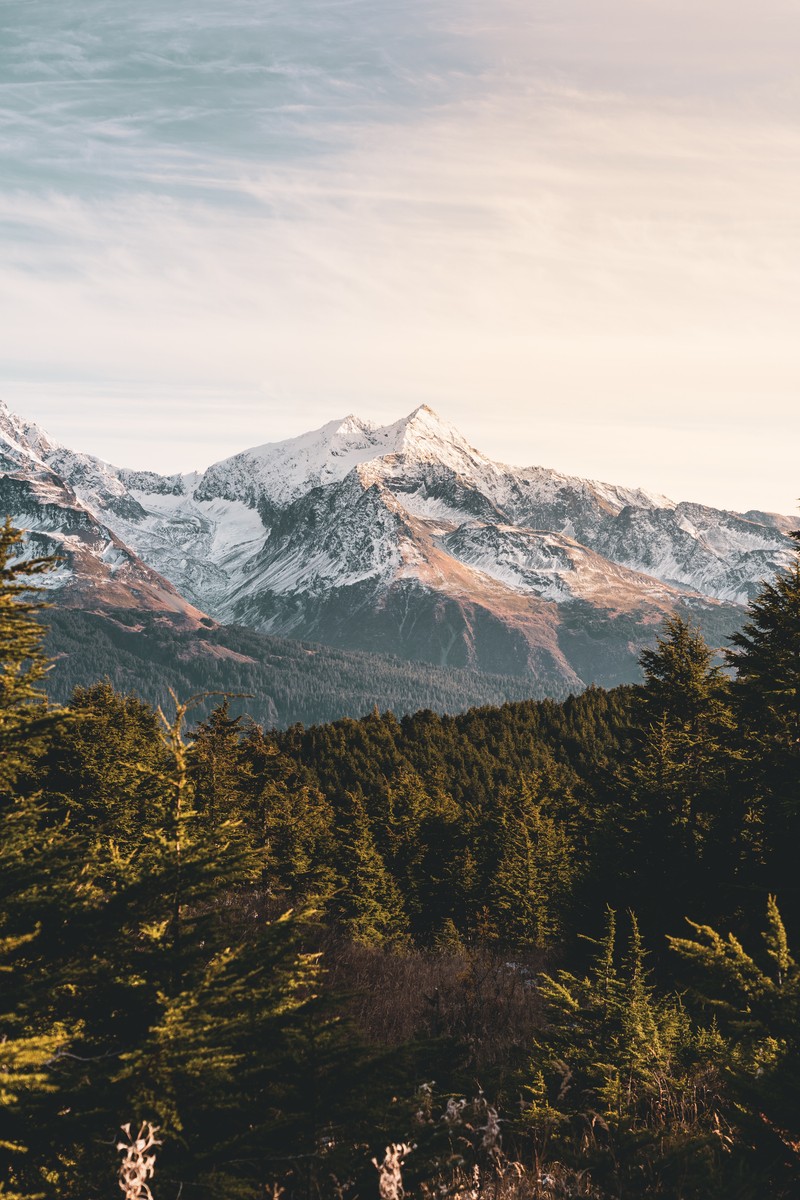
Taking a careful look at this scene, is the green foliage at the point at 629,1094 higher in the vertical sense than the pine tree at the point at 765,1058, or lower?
lower

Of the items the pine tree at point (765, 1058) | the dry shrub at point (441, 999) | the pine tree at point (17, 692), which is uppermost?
the pine tree at point (17, 692)

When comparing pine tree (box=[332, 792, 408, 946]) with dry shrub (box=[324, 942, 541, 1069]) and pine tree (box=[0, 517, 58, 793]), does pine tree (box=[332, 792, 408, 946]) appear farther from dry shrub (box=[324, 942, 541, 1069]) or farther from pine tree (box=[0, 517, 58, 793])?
pine tree (box=[0, 517, 58, 793])

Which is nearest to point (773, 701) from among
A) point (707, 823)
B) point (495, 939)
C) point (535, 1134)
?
point (707, 823)

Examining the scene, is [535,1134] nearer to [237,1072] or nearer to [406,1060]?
[406,1060]

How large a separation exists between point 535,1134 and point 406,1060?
7.80 ft

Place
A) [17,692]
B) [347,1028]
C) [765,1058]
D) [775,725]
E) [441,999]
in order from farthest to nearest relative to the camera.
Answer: [441,999]
[775,725]
[17,692]
[347,1028]
[765,1058]

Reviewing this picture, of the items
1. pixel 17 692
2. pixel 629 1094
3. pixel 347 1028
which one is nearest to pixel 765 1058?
pixel 629 1094

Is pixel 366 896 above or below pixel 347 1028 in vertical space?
below

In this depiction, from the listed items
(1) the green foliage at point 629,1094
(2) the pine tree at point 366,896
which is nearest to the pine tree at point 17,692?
(1) the green foliage at point 629,1094

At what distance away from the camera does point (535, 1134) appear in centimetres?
838

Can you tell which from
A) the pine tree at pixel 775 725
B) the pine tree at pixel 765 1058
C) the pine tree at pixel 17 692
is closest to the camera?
the pine tree at pixel 765 1058

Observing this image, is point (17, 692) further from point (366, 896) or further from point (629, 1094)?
point (366, 896)

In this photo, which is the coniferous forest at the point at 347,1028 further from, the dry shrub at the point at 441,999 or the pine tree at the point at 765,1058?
the dry shrub at the point at 441,999

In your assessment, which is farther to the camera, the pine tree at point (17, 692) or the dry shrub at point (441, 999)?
the dry shrub at point (441, 999)
